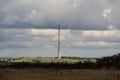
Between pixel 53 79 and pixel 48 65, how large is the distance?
4037 cm

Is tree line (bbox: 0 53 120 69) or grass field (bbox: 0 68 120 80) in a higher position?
tree line (bbox: 0 53 120 69)

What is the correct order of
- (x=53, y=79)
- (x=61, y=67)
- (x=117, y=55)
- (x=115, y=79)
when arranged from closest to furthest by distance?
(x=115, y=79) < (x=53, y=79) < (x=61, y=67) < (x=117, y=55)

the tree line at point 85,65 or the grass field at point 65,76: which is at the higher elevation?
the tree line at point 85,65

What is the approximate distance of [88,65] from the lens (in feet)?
347

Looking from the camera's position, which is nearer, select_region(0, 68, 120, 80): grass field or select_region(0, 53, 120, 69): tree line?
select_region(0, 68, 120, 80): grass field

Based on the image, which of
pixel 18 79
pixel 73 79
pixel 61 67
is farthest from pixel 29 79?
pixel 61 67

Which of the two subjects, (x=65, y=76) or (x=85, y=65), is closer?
(x=65, y=76)

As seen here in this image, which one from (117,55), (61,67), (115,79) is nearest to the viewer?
(115,79)

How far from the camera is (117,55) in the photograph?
384 feet

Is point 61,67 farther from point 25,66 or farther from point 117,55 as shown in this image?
point 117,55

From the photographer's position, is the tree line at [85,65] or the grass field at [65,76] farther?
the tree line at [85,65]

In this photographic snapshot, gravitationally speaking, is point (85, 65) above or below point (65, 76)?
above

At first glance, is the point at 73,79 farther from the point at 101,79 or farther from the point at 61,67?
the point at 61,67

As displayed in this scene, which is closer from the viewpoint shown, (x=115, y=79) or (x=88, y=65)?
(x=115, y=79)
